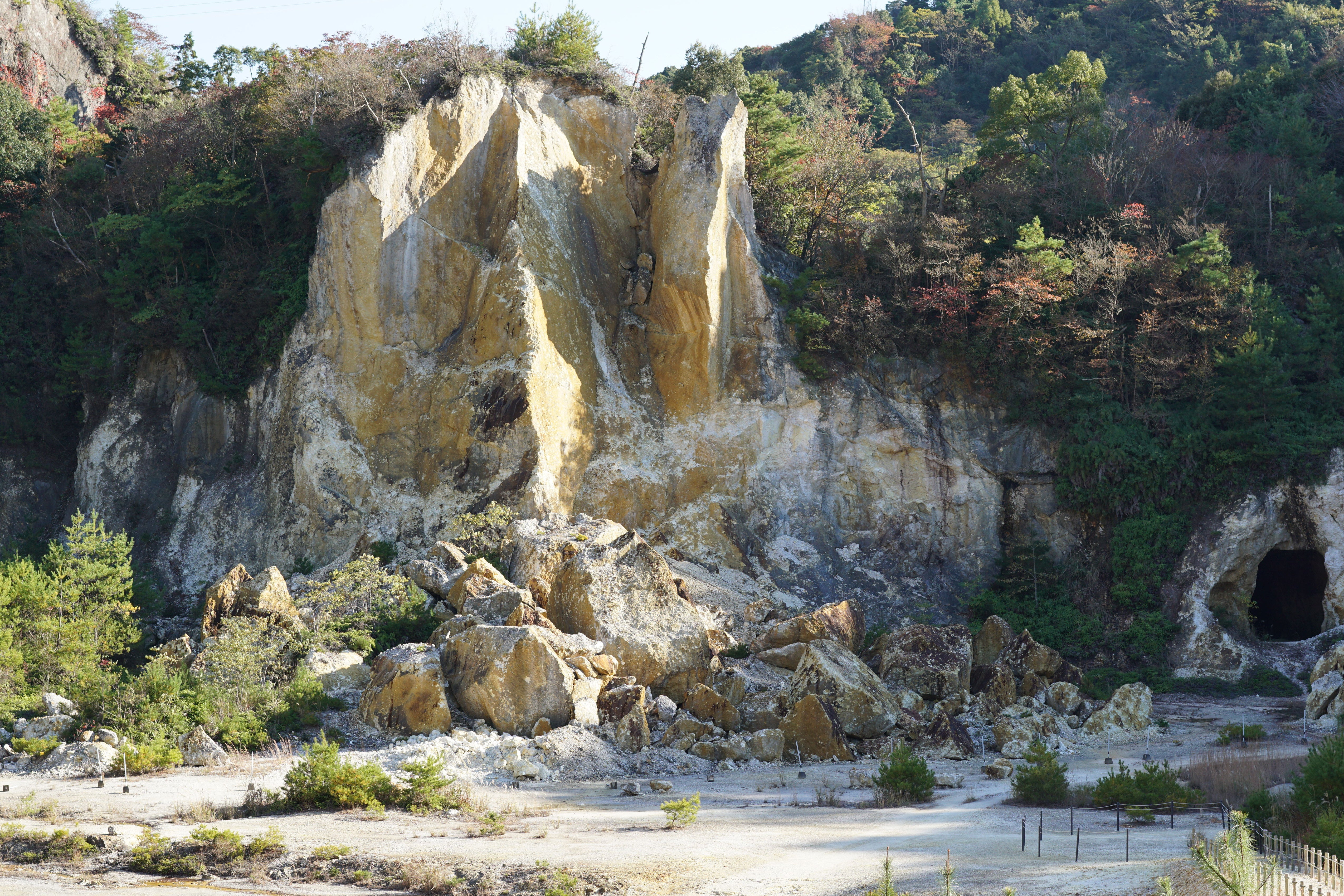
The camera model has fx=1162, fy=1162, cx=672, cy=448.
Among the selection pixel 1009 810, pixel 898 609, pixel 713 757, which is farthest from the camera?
pixel 898 609

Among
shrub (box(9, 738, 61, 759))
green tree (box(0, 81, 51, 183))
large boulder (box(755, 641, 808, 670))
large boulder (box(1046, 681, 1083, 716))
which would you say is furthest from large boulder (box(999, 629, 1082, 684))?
green tree (box(0, 81, 51, 183))

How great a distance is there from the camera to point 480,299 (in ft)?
89.3

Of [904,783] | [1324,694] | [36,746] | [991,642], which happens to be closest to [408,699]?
[36,746]

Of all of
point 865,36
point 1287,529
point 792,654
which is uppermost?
point 865,36

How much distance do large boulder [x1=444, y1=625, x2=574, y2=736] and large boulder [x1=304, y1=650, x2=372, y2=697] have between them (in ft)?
7.99

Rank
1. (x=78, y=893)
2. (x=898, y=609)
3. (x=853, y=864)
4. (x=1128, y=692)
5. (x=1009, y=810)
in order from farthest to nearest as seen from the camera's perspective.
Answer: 1. (x=898, y=609)
2. (x=1128, y=692)
3. (x=1009, y=810)
4. (x=853, y=864)
5. (x=78, y=893)

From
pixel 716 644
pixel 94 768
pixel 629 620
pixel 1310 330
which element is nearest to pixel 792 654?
pixel 716 644

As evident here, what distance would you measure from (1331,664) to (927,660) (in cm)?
720

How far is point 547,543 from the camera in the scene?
22531 millimetres

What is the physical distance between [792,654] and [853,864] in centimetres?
979

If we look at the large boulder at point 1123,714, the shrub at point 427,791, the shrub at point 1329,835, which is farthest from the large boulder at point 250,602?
the shrub at point 1329,835

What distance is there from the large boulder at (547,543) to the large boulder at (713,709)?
390cm

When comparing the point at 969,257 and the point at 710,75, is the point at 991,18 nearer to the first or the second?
the point at 710,75

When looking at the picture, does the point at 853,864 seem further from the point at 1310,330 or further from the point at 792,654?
the point at 1310,330
